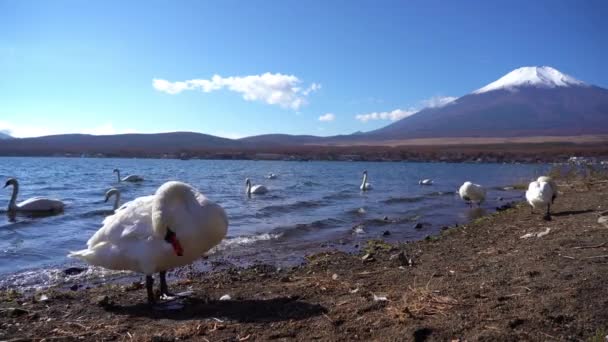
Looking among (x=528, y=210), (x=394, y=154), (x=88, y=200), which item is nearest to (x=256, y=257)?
(x=528, y=210)

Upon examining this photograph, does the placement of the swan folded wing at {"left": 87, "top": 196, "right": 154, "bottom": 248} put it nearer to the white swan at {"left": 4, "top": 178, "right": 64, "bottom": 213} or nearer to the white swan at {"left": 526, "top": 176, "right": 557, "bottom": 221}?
the white swan at {"left": 526, "top": 176, "right": 557, "bottom": 221}

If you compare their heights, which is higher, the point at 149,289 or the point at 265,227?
the point at 149,289

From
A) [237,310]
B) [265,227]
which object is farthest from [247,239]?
[237,310]

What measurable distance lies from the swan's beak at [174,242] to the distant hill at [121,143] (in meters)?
135

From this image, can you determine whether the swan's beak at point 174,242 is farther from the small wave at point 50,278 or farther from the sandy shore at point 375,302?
the small wave at point 50,278

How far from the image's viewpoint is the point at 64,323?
20.3ft

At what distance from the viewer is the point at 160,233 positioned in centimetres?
662

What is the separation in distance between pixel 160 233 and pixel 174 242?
28cm

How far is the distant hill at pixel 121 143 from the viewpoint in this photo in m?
141

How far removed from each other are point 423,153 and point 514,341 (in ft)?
383

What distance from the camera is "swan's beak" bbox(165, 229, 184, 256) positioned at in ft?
21.2

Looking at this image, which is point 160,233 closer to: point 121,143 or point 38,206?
point 38,206

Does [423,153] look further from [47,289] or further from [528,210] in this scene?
[47,289]

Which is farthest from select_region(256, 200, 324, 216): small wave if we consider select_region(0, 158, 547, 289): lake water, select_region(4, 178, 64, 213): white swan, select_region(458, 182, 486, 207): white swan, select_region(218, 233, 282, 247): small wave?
select_region(4, 178, 64, 213): white swan
